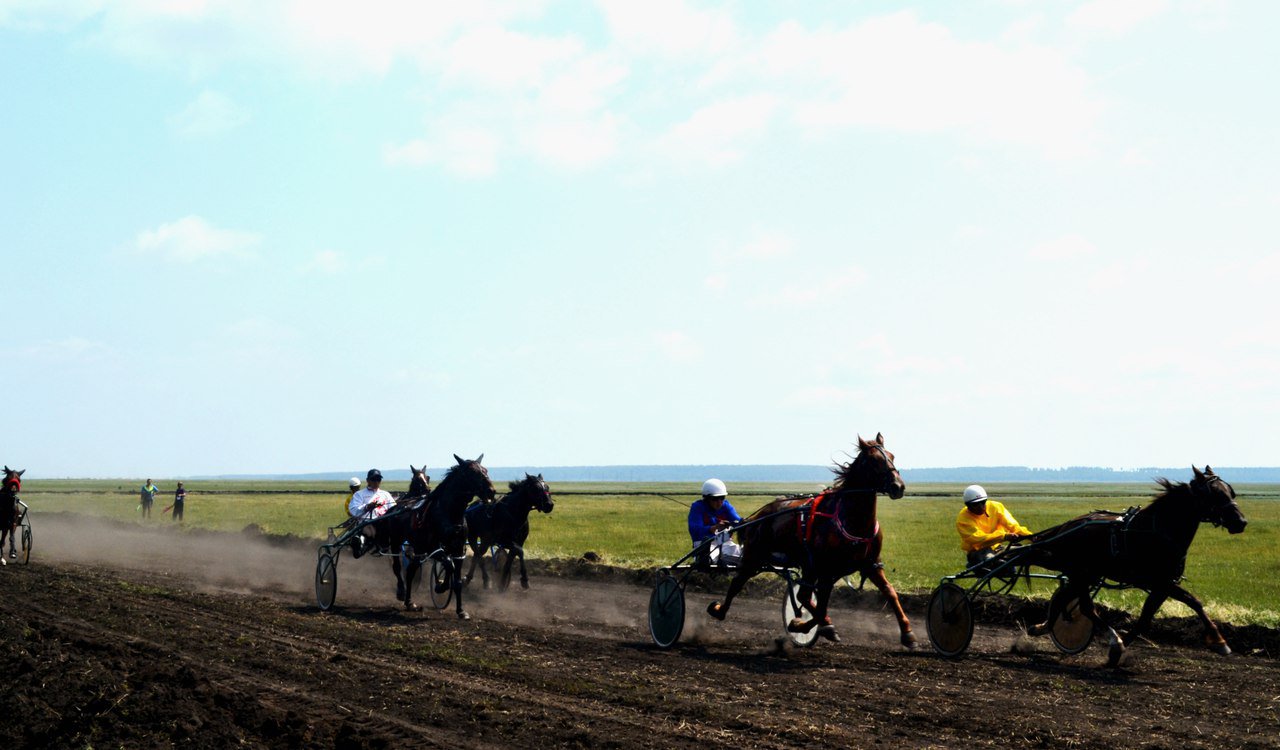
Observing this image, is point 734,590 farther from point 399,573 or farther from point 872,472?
point 399,573

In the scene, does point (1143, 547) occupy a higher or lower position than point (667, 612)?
higher

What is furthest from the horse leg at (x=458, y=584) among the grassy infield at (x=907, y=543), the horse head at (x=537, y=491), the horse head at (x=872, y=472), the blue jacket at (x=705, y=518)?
the horse head at (x=872, y=472)

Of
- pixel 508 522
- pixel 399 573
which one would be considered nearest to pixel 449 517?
pixel 399 573

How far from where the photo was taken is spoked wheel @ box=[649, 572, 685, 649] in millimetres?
13383

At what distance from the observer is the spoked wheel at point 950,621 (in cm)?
1246

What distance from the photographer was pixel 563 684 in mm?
10438

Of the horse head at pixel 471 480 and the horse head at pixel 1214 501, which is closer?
the horse head at pixel 1214 501

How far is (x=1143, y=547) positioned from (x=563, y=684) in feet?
21.0

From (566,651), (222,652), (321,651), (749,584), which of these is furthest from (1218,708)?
(749,584)

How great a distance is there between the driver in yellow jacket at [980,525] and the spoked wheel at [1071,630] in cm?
99

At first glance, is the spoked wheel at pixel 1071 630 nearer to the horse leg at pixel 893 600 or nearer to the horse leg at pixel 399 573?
the horse leg at pixel 893 600

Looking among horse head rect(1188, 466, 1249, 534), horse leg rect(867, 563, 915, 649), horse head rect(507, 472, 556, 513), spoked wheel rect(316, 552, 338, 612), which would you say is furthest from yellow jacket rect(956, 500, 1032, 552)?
spoked wheel rect(316, 552, 338, 612)

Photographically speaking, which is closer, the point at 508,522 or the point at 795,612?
the point at 795,612

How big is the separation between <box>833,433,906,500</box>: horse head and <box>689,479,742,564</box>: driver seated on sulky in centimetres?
174
